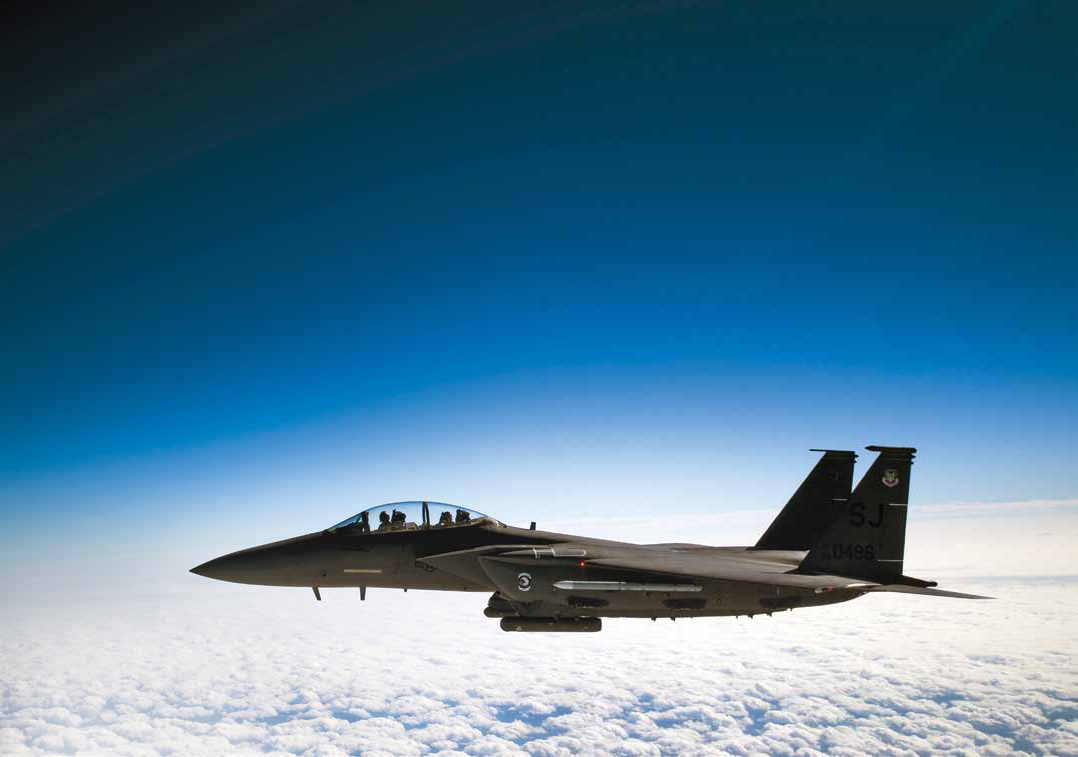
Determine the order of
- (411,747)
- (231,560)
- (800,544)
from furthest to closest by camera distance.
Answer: (411,747)
(800,544)
(231,560)

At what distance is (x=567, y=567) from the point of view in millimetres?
10461

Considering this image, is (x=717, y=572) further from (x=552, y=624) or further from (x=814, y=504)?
(x=814, y=504)

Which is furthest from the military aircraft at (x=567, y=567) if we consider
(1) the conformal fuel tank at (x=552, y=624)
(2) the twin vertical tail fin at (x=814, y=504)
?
(2) the twin vertical tail fin at (x=814, y=504)

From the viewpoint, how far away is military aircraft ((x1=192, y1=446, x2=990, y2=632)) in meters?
10.4

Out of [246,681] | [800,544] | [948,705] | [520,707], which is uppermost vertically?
[800,544]

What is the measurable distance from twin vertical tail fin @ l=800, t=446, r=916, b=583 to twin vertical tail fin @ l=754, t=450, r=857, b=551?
6.88 m

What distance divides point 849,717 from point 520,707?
64.7ft

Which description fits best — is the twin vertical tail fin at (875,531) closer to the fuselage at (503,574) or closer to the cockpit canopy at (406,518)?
the fuselage at (503,574)

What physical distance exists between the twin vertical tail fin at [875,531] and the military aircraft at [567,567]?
0.02m

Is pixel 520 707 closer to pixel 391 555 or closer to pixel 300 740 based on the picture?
pixel 300 740

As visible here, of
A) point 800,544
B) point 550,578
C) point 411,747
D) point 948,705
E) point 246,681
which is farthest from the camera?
point 246,681

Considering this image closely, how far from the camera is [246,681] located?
33688 millimetres

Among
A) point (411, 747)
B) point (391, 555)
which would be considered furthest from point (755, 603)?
point (411, 747)

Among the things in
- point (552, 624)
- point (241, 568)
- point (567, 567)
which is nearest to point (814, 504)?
point (567, 567)
